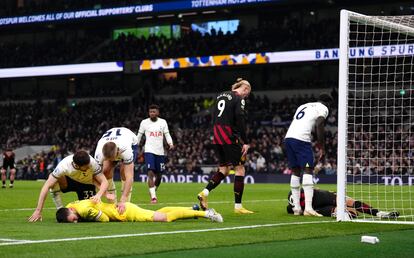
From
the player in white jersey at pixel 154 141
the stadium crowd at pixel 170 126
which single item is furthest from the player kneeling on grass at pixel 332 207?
the stadium crowd at pixel 170 126

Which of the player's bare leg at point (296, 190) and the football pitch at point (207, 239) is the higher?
the player's bare leg at point (296, 190)

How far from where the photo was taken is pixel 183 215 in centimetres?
1012

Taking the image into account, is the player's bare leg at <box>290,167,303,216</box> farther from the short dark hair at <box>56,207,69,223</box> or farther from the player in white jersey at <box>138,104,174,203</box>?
the player in white jersey at <box>138,104,174,203</box>

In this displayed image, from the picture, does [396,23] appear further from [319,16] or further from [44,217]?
[319,16]

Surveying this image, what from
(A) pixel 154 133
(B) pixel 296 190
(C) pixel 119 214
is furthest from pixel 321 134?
(A) pixel 154 133

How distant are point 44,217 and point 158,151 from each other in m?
5.90

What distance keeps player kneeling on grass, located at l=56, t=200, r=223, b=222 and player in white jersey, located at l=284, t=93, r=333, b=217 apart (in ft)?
7.13

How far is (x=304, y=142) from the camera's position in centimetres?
1198

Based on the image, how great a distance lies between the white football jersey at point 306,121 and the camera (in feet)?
39.4

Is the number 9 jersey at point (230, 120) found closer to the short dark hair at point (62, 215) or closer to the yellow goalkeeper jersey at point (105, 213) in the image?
the yellow goalkeeper jersey at point (105, 213)

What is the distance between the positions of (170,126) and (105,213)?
35.0 metres

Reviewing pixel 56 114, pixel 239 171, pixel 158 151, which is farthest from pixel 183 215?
pixel 56 114

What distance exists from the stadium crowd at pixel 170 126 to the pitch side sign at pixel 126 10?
6.16m

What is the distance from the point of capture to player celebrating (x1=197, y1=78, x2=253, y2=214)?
40.1 ft
